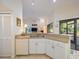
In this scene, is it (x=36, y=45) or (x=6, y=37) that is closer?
(x=6, y=37)

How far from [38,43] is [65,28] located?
433 cm

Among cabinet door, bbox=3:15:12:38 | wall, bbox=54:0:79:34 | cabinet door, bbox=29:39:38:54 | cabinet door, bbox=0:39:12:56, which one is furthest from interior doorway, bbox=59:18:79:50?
cabinet door, bbox=3:15:12:38

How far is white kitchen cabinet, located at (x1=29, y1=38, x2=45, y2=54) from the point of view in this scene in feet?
23.0

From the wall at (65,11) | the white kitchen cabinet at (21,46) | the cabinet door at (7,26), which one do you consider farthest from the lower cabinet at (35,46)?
the wall at (65,11)

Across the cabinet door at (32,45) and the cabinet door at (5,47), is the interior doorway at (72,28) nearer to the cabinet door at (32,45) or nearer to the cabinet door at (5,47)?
the cabinet door at (32,45)

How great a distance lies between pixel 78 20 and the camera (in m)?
8.73

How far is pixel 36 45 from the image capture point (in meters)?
7.04

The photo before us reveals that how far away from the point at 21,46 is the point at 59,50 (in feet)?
7.84

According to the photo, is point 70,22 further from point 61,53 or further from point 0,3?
point 0,3

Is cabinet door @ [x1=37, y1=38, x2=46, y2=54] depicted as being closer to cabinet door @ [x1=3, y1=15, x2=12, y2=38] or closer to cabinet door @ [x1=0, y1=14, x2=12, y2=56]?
cabinet door @ [x1=0, y1=14, x2=12, y2=56]

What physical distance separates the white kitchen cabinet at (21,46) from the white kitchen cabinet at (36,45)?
294mm

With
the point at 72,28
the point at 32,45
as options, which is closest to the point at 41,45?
the point at 32,45

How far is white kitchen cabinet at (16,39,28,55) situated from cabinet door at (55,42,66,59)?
1981 mm

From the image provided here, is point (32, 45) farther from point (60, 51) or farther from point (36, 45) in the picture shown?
point (60, 51)
